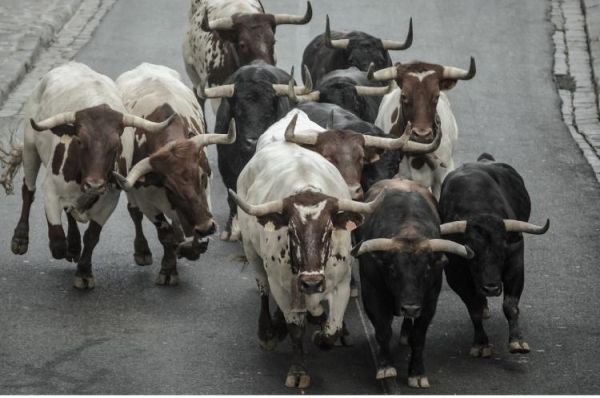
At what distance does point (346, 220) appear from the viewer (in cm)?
1230

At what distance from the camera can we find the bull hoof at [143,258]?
15.5 m

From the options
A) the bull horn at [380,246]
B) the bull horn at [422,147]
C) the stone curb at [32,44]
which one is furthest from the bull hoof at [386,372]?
the stone curb at [32,44]

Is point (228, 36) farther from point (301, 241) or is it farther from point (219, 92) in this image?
point (301, 241)

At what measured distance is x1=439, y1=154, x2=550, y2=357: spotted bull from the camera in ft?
42.3

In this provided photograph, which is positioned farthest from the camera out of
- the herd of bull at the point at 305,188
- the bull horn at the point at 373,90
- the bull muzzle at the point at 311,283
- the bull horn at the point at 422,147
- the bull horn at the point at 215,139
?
the bull horn at the point at 373,90

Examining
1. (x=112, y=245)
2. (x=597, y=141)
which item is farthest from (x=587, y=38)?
(x=112, y=245)

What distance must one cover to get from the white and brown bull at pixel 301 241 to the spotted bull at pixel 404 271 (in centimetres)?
23

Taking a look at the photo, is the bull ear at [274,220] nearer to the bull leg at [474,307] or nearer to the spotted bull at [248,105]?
the bull leg at [474,307]

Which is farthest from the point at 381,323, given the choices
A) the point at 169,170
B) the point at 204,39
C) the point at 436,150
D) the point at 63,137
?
the point at 204,39

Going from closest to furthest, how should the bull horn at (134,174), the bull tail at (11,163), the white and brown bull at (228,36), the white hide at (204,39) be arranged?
1. the bull horn at (134,174)
2. the bull tail at (11,163)
3. the white and brown bull at (228,36)
4. the white hide at (204,39)

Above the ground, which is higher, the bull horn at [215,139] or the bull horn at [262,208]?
the bull horn at [262,208]

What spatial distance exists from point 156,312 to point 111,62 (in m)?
9.69

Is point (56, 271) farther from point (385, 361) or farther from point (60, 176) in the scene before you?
point (385, 361)

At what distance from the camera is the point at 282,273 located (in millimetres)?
12422
